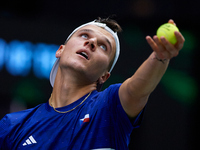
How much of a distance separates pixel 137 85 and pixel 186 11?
4.95 m

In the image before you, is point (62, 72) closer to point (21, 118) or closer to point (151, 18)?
point (21, 118)

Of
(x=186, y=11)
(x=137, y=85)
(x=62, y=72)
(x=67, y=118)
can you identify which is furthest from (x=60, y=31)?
(x=137, y=85)

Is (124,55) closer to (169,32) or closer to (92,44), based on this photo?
(92,44)

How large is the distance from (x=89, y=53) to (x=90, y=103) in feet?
1.71

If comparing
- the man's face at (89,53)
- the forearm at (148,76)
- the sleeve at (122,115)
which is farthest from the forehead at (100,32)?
the forearm at (148,76)

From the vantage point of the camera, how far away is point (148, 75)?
81.5 inches

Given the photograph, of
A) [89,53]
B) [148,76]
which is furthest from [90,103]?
[148,76]

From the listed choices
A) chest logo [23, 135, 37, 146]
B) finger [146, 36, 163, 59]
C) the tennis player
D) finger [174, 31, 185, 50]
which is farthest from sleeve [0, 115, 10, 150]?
finger [174, 31, 185, 50]

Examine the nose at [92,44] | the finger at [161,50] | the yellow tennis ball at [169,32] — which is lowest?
the nose at [92,44]

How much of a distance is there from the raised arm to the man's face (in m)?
0.70

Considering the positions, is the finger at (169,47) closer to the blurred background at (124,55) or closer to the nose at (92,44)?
the nose at (92,44)

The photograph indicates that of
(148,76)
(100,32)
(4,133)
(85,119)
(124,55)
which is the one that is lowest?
(124,55)

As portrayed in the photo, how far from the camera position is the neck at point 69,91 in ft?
9.70

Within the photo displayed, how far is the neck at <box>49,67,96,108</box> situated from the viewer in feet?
9.70
